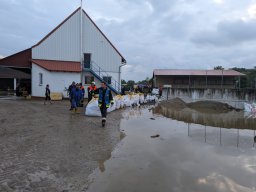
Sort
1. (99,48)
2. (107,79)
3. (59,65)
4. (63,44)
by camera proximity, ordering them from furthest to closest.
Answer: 1. (107,79)
2. (99,48)
3. (63,44)
4. (59,65)

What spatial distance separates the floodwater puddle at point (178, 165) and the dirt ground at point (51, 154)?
0.36 metres

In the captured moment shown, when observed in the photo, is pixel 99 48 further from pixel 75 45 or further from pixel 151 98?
pixel 151 98

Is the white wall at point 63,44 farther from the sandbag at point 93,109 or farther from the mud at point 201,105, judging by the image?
the sandbag at point 93,109

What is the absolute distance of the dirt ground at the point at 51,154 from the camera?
4.78 metres

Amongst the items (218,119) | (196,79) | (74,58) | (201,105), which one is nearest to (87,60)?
(74,58)

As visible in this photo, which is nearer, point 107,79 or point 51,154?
point 51,154

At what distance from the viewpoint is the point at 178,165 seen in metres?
6.20

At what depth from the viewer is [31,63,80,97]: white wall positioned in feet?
88.2

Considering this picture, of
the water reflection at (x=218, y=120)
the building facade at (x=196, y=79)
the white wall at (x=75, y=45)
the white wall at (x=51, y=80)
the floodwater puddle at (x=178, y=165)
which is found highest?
the white wall at (x=75, y=45)

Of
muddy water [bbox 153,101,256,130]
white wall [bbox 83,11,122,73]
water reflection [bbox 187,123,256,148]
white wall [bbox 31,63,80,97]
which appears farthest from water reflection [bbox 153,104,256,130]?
white wall [bbox 83,11,122,73]

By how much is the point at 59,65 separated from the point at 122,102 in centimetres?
1037

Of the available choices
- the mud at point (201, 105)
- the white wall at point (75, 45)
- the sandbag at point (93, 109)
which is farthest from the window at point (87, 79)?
the sandbag at point (93, 109)

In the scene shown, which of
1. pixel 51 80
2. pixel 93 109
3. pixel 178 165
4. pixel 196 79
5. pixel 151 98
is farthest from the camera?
pixel 196 79

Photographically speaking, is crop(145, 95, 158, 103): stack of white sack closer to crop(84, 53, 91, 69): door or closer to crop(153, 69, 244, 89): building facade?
crop(84, 53, 91, 69): door
